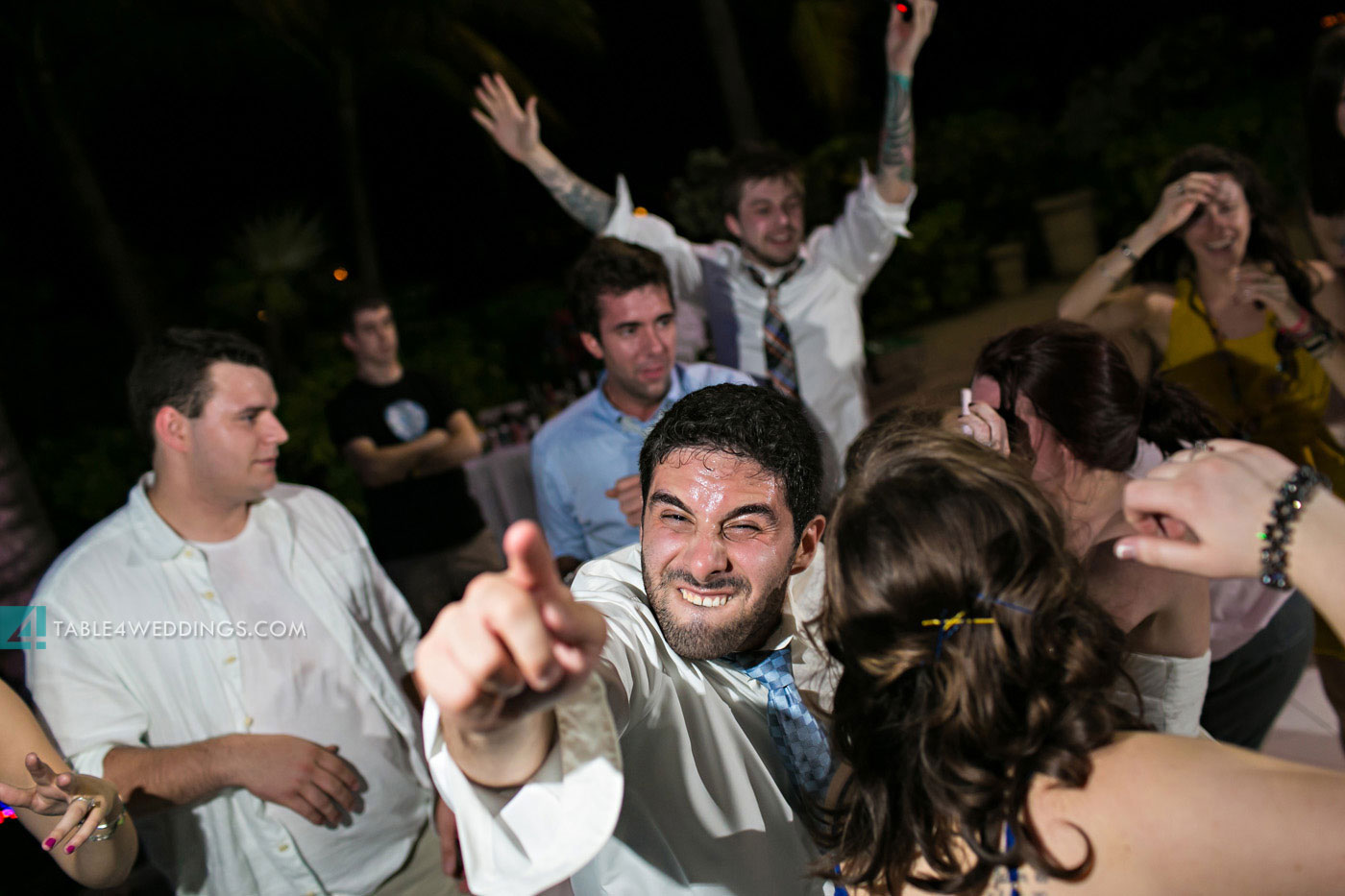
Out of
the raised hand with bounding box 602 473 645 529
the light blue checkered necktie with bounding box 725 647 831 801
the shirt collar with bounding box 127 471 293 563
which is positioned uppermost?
the shirt collar with bounding box 127 471 293 563

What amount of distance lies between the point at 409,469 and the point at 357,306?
30.7 inches

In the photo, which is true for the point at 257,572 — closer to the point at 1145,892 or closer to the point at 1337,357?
the point at 1145,892

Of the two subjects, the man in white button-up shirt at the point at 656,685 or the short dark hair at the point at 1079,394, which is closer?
the man in white button-up shirt at the point at 656,685

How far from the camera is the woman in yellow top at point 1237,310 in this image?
9.13 feet

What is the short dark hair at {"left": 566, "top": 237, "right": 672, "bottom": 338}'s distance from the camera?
2828mm

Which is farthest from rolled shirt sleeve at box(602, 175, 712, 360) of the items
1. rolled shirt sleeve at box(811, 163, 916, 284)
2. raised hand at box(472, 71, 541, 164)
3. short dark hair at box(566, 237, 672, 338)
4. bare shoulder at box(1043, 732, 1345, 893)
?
bare shoulder at box(1043, 732, 1345, 893)

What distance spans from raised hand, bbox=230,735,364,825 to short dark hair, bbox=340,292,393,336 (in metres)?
2.29

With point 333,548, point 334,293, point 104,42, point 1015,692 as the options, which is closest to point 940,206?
point 334,293

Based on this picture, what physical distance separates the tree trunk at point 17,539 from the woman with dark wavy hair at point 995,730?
2883 millimetres

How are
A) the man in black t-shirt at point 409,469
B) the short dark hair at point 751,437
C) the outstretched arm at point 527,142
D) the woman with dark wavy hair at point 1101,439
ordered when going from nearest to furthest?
the short dark hair at point 751,437 < the woman with dark wavy hair at point 1101,439 < the outstretched arm at point 527,142 < the man in black t-shirt at point 409,469

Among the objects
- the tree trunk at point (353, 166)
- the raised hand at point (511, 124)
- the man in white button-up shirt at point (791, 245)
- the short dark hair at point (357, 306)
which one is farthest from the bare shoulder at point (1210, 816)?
the tree trunk at point (353, 166)

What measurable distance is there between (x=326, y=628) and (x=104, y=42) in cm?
761

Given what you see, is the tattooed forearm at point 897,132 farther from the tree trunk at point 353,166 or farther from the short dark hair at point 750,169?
the tree trunk at point 353,166

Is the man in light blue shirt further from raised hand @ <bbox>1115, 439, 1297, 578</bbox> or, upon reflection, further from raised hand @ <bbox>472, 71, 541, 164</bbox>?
raised hand @ <bbox>1115, 439, 1297, 578</bbox>
